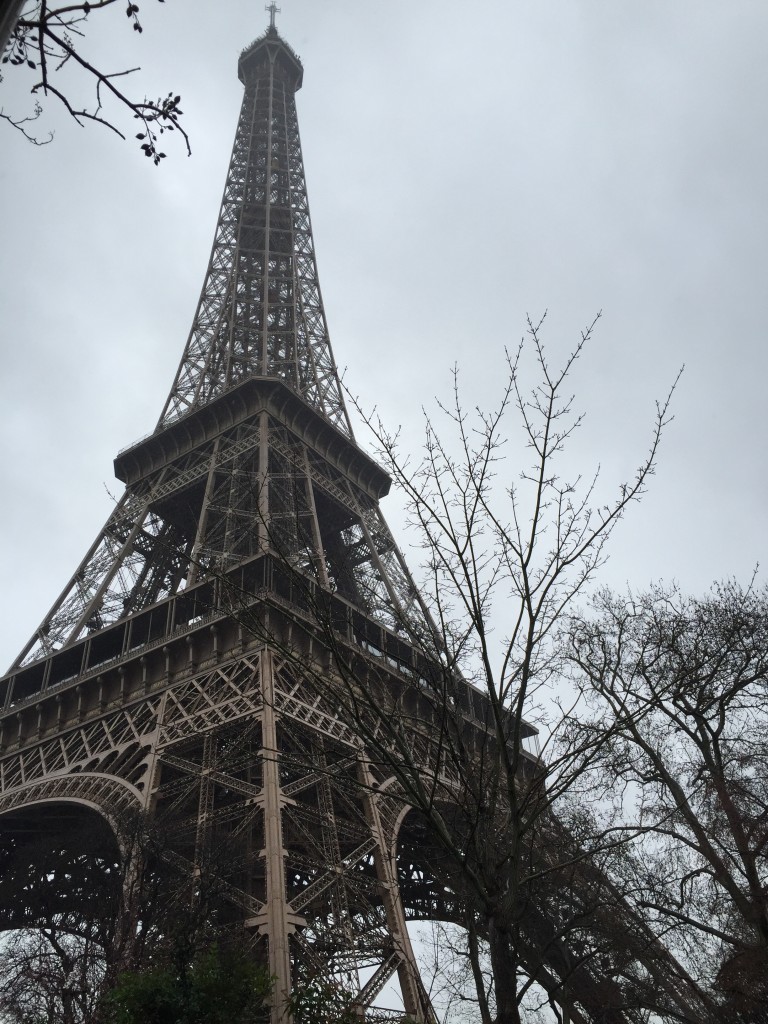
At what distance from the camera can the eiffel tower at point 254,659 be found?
17656 millimetres

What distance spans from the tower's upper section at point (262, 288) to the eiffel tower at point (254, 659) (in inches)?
8.1

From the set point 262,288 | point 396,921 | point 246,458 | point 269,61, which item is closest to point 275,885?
point 396,921

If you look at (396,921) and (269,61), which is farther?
(269,61)

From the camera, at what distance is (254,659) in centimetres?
2614

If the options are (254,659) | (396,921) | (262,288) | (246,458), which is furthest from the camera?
(262,288)

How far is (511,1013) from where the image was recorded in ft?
24.8

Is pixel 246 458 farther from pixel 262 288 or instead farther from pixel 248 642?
pixel 262 288

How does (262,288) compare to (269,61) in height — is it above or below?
below

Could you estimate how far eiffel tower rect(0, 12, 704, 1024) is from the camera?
57.9 ft

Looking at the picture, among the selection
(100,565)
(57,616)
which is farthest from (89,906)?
(100,565)

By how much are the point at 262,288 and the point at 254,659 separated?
113ft

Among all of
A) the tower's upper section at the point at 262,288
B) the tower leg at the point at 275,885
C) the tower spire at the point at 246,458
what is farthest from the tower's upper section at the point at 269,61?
the tower leg at the point at 275,885

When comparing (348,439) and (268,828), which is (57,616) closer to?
(348,439)

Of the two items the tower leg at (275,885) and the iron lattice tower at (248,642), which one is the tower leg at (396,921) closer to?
the iron lattice tower at (248,642)
